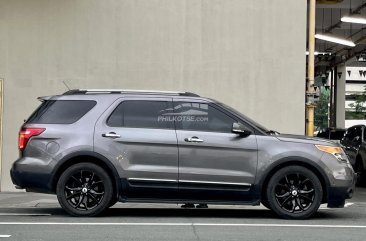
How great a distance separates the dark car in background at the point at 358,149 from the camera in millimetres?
17981

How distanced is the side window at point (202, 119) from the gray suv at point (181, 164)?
0.01 m

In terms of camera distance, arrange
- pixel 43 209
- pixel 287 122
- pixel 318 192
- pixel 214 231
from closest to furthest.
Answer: pixel 214 231 < pixel 318 192 < pixel 43 209 < pixel 287 122

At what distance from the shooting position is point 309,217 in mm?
9438

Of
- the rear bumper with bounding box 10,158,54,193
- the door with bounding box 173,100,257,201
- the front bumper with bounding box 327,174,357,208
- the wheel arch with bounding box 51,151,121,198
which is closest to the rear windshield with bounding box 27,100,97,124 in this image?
the wheel arch with bounding box 51,151,121,198

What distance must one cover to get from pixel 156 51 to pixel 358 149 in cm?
750

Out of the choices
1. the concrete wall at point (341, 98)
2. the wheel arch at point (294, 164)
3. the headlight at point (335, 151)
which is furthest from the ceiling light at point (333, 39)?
the wheel arch at point (294, 164)

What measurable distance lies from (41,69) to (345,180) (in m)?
7.57

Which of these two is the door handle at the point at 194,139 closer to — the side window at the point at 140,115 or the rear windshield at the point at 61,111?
the side window at the point at 140,115

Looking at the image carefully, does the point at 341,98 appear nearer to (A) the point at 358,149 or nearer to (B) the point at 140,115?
(A) the point at 358,149

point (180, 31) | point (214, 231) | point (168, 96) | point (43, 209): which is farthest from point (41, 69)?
point (214, 231)

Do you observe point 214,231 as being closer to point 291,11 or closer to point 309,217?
point 309,217

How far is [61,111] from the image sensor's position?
31.4 ft

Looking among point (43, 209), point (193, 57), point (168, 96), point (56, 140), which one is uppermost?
point (193, 57)

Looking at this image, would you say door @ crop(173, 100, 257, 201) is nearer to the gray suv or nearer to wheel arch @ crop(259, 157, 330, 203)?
the gray suv
